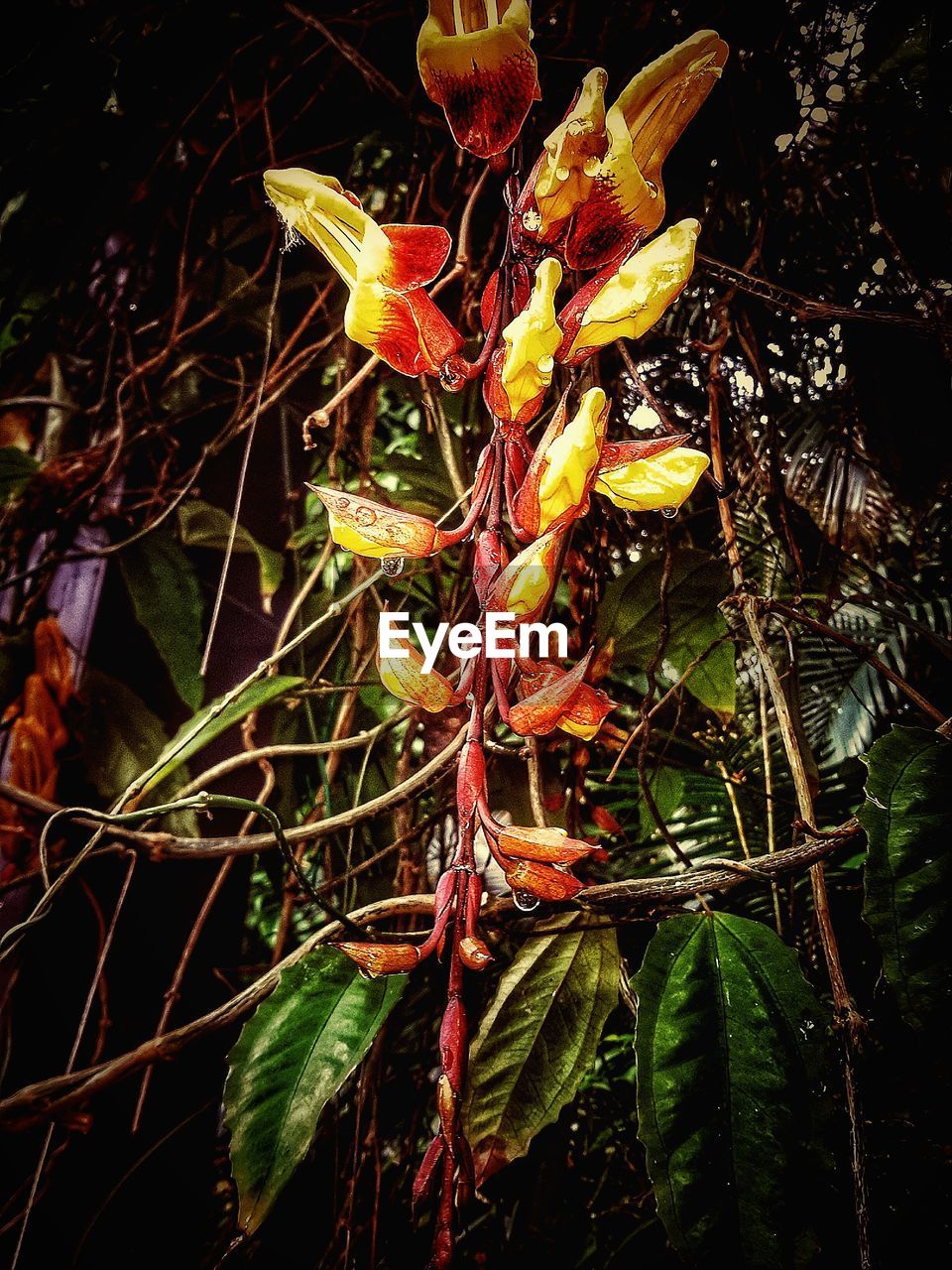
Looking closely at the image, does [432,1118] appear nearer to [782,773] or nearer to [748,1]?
[782,773]

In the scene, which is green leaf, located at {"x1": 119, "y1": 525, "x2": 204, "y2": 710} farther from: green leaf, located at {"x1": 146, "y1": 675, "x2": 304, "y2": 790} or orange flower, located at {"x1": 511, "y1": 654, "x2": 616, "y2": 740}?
orange flower, located at {"x1": 511, "y1": 654, "x2": 616, "y2": 740}

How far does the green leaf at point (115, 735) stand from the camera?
985 millimetres

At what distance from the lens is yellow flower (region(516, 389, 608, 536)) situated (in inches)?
17.4

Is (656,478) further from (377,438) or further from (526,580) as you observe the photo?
(377,438)

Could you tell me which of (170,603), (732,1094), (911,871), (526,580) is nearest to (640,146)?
(526,580)

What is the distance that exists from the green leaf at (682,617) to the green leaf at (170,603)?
1.85 ft

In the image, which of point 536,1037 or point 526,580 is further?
point 536,1037

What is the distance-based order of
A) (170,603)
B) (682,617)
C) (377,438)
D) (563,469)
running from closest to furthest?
(563,469), (682,617), (170,603), (377,438)

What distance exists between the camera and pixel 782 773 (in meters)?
0.93

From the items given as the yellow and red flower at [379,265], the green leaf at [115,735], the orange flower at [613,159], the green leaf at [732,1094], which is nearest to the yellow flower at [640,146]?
the orange flower at [613,159]

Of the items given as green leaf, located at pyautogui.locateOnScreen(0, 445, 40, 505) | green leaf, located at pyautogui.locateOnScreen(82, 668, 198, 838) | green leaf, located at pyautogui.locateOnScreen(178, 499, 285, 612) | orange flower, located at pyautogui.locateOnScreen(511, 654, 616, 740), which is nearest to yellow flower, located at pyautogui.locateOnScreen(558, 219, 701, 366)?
orange flower, located at pyautogui.locateOnScreen(511, 654, 616, 740)

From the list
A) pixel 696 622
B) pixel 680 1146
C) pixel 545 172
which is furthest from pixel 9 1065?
pixel 545 172

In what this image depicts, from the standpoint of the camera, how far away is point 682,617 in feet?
2.43

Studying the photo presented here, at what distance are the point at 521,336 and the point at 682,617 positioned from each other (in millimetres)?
379
